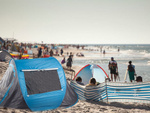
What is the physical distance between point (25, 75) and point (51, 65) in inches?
44.1

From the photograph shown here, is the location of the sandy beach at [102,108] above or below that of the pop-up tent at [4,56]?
below

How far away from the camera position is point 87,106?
19.7 feet

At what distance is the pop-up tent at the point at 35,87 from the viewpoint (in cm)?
554

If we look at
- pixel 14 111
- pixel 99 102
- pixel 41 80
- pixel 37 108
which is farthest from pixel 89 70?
pixel 14 111

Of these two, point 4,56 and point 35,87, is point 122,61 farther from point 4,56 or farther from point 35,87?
point 35,87

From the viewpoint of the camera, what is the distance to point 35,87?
583cm

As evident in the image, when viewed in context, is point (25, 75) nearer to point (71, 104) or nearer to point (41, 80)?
point (41, 80)

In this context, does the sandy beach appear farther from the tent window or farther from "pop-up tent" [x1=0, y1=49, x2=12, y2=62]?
"pop-up tent" [x1=0, y1=49, x2=12, y2=62]

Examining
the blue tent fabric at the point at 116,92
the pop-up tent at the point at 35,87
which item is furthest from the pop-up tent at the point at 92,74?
the pop-up tent at the point at 35,87

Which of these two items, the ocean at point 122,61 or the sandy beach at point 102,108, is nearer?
the sandy beach at point 102,108

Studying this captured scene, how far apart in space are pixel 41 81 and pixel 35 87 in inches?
12.0

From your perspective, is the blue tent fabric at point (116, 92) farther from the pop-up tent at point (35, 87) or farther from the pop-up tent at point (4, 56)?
the pop-up tent at point (4, 56)

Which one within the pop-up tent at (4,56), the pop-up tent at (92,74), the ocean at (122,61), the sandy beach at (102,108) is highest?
the pop-up tent at (4,56)

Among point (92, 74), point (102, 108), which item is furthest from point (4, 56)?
point (102, 108)
